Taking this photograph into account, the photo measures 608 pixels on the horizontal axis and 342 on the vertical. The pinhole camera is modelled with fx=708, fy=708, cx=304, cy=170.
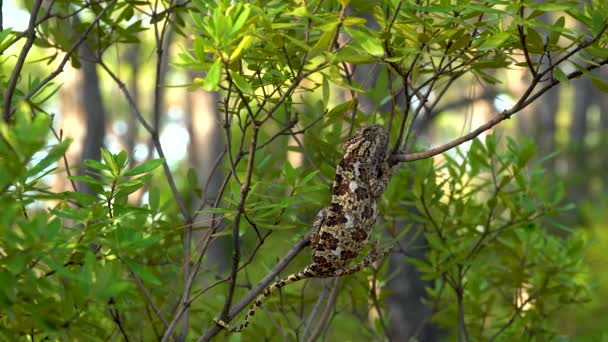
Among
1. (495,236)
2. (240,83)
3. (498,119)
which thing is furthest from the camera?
(495,236)

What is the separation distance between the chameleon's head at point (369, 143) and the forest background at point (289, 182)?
0.11 m

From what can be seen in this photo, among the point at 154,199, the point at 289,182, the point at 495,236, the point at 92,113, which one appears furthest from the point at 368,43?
the point at 92,113

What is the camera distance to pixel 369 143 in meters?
3.89

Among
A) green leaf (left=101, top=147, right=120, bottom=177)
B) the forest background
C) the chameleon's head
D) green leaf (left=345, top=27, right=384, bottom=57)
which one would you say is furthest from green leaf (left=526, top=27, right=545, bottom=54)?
green leaf (left=101, top=147, right=120, bottom=177)

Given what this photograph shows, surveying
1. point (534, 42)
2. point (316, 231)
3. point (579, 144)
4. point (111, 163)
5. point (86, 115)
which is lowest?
point (316, 231)

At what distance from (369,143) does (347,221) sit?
1.81 ft

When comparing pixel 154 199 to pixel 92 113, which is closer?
pixel 154 199

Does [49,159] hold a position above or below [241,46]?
below

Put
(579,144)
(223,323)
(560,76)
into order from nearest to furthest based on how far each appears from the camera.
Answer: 1. (560,76)
2. (223,323)
3. (579,144)

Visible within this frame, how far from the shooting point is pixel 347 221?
3.55 metres

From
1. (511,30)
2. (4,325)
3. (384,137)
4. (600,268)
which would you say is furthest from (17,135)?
(600,268)

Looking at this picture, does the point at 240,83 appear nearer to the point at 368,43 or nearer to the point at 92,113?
the point at 368,43

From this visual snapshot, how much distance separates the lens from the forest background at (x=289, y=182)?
240 centimetres

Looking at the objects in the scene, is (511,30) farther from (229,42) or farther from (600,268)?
(600,268)
